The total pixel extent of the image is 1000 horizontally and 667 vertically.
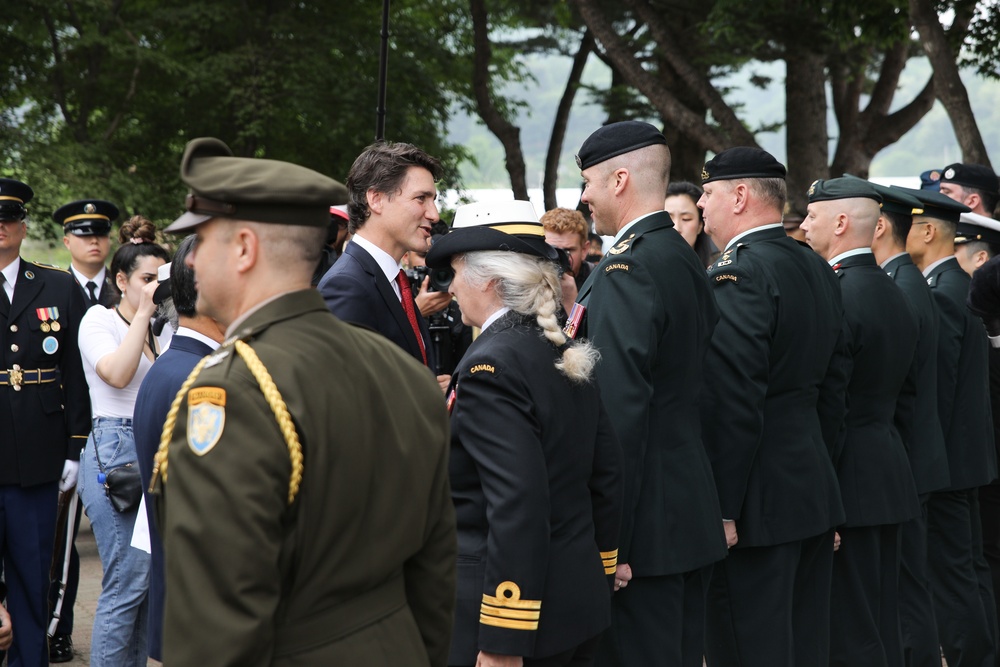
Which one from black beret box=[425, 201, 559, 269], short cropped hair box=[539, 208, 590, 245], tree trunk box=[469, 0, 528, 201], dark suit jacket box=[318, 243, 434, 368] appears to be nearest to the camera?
black beret box=[425, 201, 559, 269]

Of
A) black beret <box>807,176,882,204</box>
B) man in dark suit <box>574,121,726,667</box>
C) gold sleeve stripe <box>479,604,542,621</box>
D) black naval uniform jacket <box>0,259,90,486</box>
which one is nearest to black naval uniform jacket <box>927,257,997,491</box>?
black beret <box>807,176,882,204</box>

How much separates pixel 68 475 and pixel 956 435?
4.38 m

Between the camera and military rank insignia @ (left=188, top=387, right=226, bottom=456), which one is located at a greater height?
military rank insignia @ (left=188, top=387, right=226, bottom=456)

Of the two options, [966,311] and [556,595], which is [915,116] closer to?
[966,311]

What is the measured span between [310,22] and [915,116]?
8.83 meters

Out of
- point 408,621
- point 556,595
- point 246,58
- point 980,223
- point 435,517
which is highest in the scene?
point 246,58

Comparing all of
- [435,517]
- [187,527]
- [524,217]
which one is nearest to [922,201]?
[524,217]

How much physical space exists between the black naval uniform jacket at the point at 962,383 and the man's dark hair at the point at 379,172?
3.00 meters

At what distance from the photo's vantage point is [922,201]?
5555 millimetres

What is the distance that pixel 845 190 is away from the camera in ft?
16.0

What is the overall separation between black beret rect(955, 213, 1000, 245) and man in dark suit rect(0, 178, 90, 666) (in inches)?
186

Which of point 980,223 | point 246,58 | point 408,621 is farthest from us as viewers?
point 246,58

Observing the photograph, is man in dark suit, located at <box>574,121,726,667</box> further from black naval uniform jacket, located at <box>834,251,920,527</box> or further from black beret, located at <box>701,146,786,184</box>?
black naval uniform jacket, located at <box>834,251,920,527</box>

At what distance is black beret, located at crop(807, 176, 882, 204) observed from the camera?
4867 millimetres
